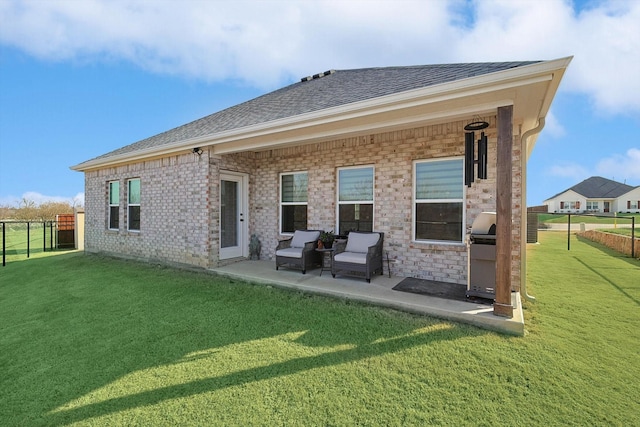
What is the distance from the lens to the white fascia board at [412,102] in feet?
10.9

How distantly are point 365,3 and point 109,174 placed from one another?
30.7 feet

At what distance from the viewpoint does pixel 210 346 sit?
346cm

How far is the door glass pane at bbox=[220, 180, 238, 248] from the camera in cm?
753

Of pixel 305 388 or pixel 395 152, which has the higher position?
pixel 395 152

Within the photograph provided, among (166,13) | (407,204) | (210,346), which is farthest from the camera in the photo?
(166,13)

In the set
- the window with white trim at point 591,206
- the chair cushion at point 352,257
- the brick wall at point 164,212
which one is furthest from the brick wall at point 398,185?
the window with white trim at point 591,206

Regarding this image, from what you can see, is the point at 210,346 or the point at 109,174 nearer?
the point at 210,346

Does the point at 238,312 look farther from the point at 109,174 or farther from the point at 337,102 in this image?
the point at 109,174

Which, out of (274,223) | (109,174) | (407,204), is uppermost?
(109,174)

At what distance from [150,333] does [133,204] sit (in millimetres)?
6454

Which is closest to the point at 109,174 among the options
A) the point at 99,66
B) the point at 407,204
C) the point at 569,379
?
the point at 99,66

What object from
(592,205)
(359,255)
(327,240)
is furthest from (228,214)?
(592,205)

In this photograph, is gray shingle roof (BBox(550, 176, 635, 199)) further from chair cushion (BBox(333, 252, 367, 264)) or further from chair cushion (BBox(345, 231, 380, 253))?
chair cushion (BBox(333, 252, 367, 264))

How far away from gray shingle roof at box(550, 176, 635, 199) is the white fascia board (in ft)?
186
